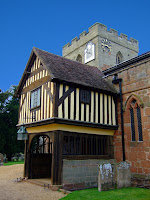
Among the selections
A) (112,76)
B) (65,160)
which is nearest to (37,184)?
(65,160)

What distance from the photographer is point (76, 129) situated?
434 inches

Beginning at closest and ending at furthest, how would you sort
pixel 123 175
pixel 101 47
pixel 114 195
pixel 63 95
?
pixel 114 195
pixel 123 175
pixel 63 95
pixel 101 47

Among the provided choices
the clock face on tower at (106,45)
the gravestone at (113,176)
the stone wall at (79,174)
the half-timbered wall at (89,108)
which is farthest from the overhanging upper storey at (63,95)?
the clock face on tower at (106,45)

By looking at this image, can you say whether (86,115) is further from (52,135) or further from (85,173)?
(85,173)

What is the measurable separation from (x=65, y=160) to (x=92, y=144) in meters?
2.12

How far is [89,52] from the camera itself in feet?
74.8

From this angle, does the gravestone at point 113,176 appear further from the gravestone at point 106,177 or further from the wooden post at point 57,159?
the wooden post at point 57,159

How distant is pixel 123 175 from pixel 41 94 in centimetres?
581

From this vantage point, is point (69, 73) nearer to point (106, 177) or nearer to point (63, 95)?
point (63, 95)

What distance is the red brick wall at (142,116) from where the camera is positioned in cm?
1090

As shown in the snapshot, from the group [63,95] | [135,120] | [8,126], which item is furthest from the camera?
[8,126]

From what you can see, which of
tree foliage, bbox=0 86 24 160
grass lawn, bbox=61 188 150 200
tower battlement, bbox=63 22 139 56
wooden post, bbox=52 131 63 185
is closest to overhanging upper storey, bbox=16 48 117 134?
wooden post, bbox=52 131 63 185

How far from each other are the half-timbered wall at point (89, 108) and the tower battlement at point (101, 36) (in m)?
11.8

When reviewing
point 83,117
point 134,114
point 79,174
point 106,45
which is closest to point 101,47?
point 106,45
